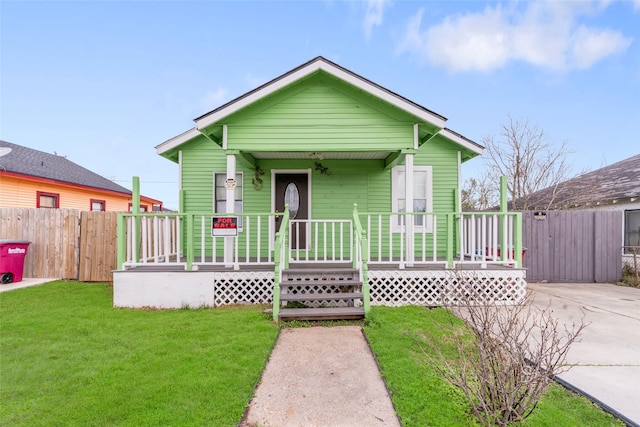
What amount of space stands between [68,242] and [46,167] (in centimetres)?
766

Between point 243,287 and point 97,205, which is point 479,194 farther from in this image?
point 97,205

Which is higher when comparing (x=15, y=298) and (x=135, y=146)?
(x=135, y=146)

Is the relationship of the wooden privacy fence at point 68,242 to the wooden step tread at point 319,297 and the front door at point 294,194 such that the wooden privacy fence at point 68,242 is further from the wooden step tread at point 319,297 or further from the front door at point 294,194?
the wooden step tread at point 319,297

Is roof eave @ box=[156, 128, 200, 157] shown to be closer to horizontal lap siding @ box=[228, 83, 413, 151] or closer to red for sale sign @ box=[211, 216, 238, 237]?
horizontal lap siding @ box=[228, 83, 413, 151]

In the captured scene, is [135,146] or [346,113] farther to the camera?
[135,146]

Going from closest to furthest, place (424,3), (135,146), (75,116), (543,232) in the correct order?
(543,232)
(424,3)
(75,116)
(135,146)

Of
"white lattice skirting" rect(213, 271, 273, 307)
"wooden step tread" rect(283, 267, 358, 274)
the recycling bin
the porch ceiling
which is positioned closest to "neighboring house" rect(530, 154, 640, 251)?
the porch ceiling

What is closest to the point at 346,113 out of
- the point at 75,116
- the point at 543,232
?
the point at 543,232

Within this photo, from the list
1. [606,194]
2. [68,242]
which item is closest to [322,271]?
Answer: [68,242]

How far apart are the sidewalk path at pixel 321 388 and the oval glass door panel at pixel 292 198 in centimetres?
422

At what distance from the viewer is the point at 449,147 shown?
26.5ft

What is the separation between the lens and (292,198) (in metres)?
8.03

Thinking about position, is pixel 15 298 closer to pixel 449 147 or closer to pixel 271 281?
pixel 271 281

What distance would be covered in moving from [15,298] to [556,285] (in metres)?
12.9
